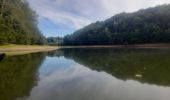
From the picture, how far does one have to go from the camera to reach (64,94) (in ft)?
35.4

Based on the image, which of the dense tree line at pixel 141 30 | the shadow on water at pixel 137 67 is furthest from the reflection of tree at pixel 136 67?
the dense tree line at pixel 141 30

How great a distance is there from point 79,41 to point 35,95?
144516 millimetres

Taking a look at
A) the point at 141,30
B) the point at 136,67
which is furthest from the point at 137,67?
the point at 141,30

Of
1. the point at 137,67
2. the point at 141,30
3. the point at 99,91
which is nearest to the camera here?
the point at 99,91

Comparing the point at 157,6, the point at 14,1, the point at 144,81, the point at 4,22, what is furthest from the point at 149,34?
the point at 144,81

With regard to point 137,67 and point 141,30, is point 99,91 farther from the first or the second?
point 141,30

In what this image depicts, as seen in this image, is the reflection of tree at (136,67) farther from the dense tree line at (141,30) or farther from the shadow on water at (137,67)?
the dense tree line at (141,30)

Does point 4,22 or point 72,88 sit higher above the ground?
point 4,22

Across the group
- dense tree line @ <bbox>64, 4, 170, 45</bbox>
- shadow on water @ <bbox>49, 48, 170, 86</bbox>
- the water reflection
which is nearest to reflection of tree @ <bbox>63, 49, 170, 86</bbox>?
shadow on water @ <bbox>49, 48, 170, 86</bbox>

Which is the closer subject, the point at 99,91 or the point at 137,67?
the point at 99,91

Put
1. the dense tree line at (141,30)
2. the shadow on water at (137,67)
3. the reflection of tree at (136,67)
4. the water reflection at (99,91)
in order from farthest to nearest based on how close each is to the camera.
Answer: the dense tree line at (141,30) < the reflection of tree at (136,67) < the shadow on water at (137,67) < the water reflection at (99,91)

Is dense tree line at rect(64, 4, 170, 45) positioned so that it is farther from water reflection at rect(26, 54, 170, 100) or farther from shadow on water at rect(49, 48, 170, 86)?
water reflection at rect(26, 54, 170, 100)

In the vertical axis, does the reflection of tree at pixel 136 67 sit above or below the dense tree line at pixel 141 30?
below

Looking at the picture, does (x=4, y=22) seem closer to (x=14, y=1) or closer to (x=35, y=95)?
(x=14, y=1)
